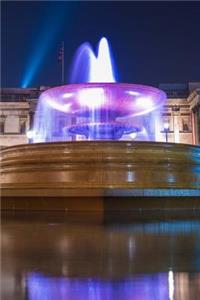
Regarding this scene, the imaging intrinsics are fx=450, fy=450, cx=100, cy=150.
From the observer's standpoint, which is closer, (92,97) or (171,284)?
(171,284)

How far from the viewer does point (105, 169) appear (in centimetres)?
776

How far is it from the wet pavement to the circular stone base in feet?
7.34

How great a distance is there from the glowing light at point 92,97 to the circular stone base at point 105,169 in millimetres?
3205

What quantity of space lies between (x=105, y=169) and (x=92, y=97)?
3817 millimetres

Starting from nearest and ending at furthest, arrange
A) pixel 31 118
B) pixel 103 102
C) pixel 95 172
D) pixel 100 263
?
pixel 100 263 → pixel 95 172 → pixel 103 102 → pixel 31 118

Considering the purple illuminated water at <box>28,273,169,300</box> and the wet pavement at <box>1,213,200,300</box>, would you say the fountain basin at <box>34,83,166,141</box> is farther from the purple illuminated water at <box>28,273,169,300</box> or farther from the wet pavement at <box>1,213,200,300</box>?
the purple illuminated water at <box>28,273,169,300</box>

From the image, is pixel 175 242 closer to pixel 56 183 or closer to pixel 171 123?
pixel 56 183

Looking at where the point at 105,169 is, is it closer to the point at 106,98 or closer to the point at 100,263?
the point at 106,98

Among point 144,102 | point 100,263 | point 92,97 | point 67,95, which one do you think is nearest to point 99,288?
point 100,263

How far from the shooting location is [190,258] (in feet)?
11.2

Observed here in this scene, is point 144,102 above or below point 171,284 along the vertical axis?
above

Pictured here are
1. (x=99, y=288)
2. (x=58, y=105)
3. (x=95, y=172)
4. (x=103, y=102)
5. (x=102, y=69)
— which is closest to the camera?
(x=99, y=288)

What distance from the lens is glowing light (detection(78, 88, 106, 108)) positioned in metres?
11.1

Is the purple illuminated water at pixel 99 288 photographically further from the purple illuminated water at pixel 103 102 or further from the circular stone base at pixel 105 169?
the purple illuminated water at pixel 103 102
